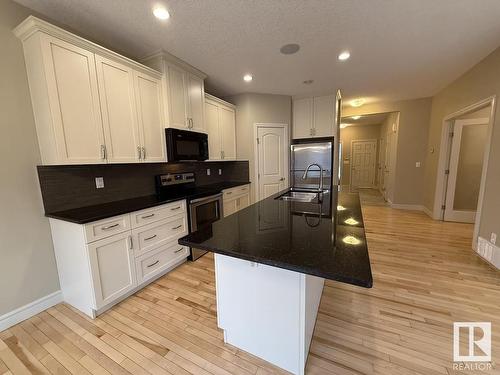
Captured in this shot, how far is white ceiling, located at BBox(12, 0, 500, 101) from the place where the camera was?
1.74 metres

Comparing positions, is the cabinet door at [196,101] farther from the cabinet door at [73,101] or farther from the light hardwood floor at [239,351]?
the light hardwood floor at [239,351]

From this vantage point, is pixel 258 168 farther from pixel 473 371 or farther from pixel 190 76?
pixel 473 371

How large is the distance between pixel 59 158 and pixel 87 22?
4.23 feet

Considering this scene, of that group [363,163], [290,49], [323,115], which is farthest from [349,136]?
[290,49]

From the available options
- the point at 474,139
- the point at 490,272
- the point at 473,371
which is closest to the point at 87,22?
the point at 473,371

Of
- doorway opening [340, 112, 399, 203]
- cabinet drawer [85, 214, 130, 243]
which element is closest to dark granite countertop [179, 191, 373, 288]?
cabinet drawer [85, 214, 130, 243]

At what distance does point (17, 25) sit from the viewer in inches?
65.6

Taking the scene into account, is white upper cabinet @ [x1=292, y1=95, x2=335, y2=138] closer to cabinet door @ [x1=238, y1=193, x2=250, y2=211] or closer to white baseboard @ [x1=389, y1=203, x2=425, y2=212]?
cabinet door @ [x1=238, y1=193, x2=250, y2=211]

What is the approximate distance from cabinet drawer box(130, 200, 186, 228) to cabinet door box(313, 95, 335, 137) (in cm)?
317

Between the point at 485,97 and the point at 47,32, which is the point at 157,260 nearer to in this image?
the point at 47,32

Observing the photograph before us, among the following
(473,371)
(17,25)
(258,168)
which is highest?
(17,25)

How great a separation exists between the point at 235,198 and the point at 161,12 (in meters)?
2.61

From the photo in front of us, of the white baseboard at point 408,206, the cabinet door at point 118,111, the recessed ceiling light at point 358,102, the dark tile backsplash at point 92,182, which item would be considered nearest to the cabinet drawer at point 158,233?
the dark tile backsplash at point 92,182

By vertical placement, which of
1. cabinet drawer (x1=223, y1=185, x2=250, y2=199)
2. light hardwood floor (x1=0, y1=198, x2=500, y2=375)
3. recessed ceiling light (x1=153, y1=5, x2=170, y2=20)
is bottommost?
light hardwood floor (x1=0, y1=198, x2=500, y2=375)
